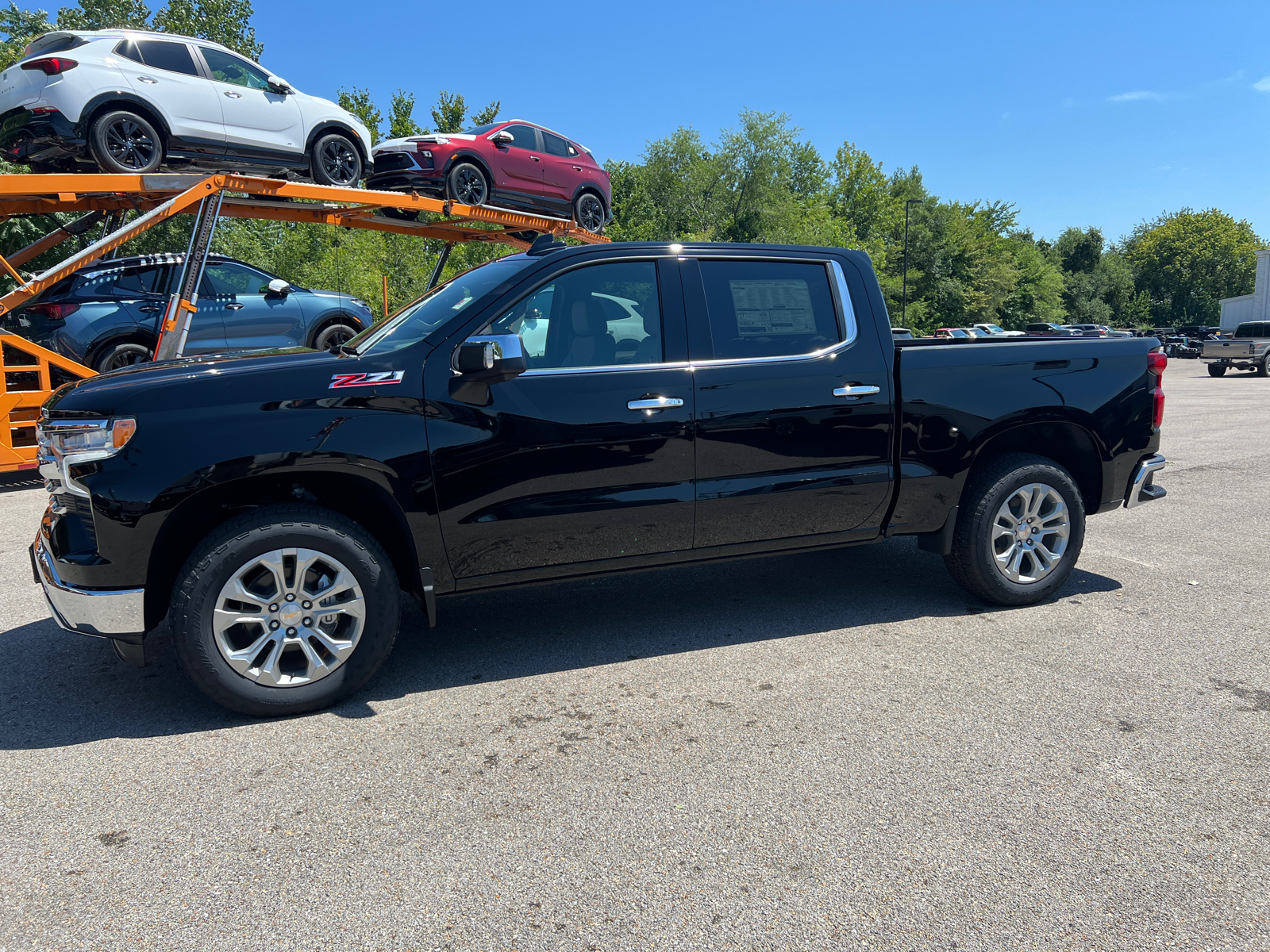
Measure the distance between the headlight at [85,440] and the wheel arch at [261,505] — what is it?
276 millimetres

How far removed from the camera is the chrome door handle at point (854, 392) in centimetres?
440

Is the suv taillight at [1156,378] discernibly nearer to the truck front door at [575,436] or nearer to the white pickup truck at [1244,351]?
the truck front door at [575,436]

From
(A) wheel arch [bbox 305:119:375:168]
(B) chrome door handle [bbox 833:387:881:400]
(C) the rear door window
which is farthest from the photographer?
(A) wheel arch [bbox 305:119:375:168]

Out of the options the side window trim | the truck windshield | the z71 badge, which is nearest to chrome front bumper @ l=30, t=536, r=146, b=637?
the z71 badge

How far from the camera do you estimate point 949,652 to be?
426 cm

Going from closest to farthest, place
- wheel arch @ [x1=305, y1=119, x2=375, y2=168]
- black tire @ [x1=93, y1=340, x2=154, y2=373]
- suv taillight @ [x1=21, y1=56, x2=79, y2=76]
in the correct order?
suv taillight @ [x1=21, y1=56, x2=79, y2=76], black tire @ [x1=93, y1=340, x2=154, y2=373], wheel arch @ [x1=305, y1=119, x2=375, y2=168]

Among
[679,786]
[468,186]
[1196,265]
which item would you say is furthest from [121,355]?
[1196,265]

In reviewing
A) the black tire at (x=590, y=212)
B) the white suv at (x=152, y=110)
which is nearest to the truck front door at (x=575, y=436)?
the white suv at (x=152, y=110)

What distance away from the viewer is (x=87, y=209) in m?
9.34

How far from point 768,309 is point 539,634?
2.04 meters

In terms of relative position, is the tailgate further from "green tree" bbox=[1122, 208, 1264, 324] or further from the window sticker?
"green tree" bbox=[1122, 208, 1264, 324]

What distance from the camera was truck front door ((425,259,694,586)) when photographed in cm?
380

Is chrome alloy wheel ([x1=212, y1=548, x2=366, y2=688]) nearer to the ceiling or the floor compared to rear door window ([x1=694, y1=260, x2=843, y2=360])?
nearer to the floor

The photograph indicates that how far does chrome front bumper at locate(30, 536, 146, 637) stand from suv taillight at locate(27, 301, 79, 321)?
7.40 m
